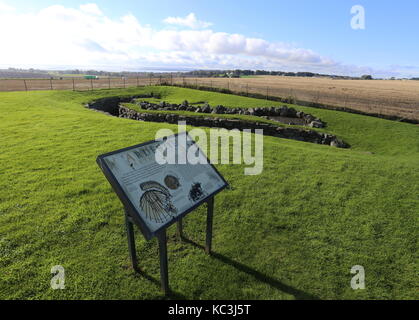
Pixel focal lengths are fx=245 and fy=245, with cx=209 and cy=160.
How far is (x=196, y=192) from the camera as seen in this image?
13.9 feet

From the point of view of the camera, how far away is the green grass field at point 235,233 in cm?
430

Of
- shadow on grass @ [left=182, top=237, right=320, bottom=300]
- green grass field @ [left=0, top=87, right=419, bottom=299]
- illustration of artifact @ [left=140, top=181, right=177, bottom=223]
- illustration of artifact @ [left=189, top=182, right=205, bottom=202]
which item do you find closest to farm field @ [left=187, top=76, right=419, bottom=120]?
green grass field @ [left=0, top=87, right=419, bottom=299]

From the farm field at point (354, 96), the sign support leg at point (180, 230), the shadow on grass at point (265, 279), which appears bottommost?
the shadow on grass at point (265, 279)

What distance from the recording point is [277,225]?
19.6 ft

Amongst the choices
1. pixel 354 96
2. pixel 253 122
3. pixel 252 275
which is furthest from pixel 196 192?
pixel 354 96

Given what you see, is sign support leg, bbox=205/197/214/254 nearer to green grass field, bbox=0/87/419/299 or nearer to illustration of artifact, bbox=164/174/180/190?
green grass field, bbox=0/87/419/299

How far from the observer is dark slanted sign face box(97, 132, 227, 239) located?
341cm

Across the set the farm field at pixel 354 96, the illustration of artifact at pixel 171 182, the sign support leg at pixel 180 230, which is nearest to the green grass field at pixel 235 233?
the sign support leg at pixel 180 230

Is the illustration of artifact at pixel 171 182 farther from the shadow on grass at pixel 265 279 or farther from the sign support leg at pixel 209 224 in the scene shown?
the shadow on grass at pixel 265 279

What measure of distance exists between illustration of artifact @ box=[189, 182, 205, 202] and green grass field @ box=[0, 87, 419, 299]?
149cm

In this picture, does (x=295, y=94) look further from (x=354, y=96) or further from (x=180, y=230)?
(x=180, y=230)

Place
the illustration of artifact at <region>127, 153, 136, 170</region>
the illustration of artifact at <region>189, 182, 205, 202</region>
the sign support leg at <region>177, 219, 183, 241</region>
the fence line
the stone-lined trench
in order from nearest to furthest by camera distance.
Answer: the illustration of artifact at <region>127, 153, 136, 170</region> < the illustration of artifact at <region>189, 182, 205, 202</region> < the sign support leg at <region>177, 219, 183, 241</region> < the stone-lined trench < the fence line

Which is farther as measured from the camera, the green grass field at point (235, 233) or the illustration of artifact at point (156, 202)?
the green grass field at point (235, 233)
